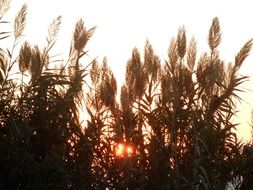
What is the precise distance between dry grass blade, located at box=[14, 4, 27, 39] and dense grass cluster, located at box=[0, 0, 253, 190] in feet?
0.05

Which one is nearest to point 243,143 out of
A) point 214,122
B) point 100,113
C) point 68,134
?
point 214,122

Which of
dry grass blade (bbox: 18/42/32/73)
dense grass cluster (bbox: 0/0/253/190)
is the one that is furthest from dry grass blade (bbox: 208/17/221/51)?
dry grass blade (bbox: 18/42/32/73)

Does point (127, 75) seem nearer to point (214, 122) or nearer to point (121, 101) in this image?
point (121, 101)

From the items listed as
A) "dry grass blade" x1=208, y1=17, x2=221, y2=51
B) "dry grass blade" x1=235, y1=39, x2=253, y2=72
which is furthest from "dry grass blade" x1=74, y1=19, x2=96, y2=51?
"dry grass blade" x1=235, y1=39, x2=253, y2=72

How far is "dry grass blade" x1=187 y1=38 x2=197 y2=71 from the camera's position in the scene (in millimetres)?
9562

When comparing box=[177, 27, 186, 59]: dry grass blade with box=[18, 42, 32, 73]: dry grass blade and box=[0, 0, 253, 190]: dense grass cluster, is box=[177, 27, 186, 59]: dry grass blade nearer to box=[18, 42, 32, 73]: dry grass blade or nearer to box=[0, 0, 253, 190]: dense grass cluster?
box=[0, 0, 253, 190]: dense grass cluster

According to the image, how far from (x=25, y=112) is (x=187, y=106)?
→ 257cm

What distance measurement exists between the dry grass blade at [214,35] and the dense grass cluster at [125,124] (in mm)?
17

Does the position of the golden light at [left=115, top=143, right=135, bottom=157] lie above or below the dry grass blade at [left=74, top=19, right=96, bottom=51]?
below

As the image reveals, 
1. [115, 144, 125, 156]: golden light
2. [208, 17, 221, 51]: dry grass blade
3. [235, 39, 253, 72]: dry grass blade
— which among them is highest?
[208, 17, 221, 51]: dry grass blade

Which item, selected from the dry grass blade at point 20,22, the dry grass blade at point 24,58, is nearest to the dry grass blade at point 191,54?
the dry grass blade at point 24,58

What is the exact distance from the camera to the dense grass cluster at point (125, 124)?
26.2ft

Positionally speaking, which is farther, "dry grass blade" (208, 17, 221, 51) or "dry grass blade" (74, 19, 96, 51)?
"dry grass blade" (208, 17, 221, 51)

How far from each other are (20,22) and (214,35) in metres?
3.28
